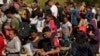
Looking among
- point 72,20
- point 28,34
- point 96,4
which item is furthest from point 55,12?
point 96,4

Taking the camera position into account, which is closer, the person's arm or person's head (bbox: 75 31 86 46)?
person's head (bbox: 75 31 86 46)

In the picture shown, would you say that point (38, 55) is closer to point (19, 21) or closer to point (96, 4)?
point (19, 21)

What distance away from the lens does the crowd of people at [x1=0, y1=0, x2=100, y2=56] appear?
30.9ft

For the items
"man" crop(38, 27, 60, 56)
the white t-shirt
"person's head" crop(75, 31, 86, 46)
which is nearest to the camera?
"man" crop(38, 27, 60, 56)

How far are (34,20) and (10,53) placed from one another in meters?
5.60

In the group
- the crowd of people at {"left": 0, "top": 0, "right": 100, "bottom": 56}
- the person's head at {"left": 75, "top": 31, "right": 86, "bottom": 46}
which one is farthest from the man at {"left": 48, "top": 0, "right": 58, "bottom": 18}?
the person's head at {"left": 75, "top": 31, "right": 86, "bottom": 46}

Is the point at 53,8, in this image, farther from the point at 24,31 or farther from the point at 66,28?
the point at 24,31

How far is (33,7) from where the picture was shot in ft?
54.9

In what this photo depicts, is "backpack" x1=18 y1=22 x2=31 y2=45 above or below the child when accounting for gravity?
above

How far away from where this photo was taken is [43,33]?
31.3 feet

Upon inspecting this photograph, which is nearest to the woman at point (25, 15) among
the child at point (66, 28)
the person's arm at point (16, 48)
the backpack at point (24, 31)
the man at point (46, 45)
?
the backpack at point (24, 31)

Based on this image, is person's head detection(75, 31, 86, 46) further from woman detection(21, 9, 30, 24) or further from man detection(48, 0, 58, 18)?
man detection(48, 0, 58, 18)

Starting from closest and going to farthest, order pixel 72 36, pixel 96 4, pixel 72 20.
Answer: pixel 72 36
pixel 72 20
pixel 96 4

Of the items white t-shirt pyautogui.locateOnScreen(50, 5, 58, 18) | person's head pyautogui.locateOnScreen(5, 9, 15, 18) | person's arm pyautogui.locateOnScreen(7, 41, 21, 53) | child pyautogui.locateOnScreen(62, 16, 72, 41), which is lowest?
child pyautogui.locateOnScreen(62, 16, 72, 41)
